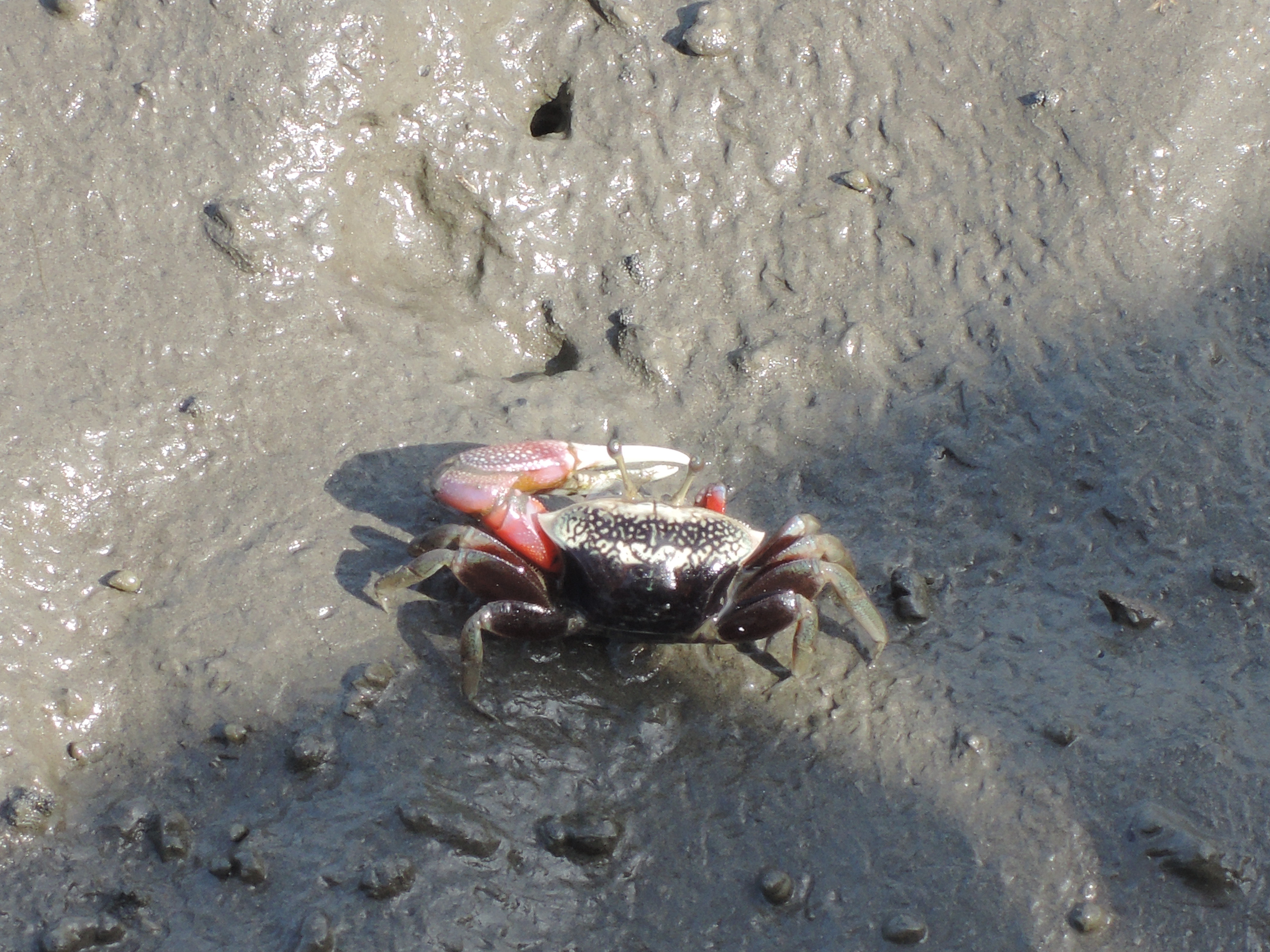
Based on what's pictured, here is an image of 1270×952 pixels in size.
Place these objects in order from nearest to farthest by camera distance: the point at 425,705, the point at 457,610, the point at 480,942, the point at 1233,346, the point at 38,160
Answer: the point at 480,942, the point at 425,705, the point at 457,610, the point at 38,160, the point at 1233,346

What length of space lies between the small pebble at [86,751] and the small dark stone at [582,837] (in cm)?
128

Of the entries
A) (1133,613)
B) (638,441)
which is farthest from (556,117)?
(1133,613)

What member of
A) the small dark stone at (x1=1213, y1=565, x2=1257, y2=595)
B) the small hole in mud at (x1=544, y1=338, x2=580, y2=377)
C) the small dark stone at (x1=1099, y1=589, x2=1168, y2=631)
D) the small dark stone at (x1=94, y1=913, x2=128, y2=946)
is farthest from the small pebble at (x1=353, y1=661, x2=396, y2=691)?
the small dark stone at (x1=1213, y1=565, x2=1257, y2=595)

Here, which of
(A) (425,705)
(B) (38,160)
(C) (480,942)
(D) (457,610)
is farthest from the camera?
(B) (38,160)

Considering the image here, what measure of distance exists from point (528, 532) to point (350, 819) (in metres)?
0.98

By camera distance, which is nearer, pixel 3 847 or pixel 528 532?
pixel 3 847

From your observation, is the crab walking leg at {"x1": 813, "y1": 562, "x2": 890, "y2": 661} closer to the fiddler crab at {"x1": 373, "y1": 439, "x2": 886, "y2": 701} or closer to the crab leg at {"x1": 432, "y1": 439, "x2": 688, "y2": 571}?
the fiddler crab at {"x1": 373, "y1": 439, "x2": 886, "y2": 701}

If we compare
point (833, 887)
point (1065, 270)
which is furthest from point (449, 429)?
point (1065, 270)

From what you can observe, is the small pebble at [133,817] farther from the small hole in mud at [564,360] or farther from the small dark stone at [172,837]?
the small hole in mud at [564,360]

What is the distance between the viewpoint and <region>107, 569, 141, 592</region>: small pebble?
11.1 feet

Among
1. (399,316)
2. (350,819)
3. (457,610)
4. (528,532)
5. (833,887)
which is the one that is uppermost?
(399,316)

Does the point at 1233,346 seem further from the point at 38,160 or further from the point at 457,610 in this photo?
the point at 38,160

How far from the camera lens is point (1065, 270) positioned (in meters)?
4.35

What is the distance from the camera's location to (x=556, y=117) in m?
4.71
